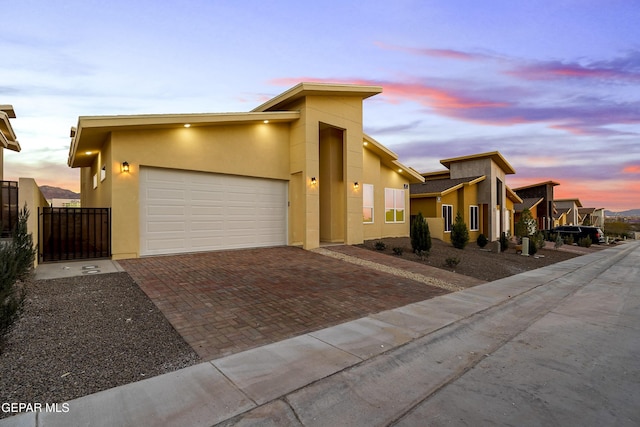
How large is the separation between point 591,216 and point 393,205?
211 ft

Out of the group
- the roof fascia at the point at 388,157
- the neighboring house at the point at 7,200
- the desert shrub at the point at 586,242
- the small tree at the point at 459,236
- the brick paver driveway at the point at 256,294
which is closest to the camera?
the brick paver driveway at the point at 256,294

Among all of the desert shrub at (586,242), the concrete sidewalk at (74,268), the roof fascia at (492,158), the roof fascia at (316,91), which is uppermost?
the roof fascia at (316,91)

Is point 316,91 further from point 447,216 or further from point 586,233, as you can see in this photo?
point 586,233

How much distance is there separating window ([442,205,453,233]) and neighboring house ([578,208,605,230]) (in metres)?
49.3

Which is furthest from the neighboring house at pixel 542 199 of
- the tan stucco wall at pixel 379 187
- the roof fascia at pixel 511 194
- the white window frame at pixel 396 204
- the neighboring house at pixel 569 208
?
the tan stucco wall at pixel 379 187

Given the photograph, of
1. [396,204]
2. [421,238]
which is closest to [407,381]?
[421,238]

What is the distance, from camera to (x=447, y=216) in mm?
22781

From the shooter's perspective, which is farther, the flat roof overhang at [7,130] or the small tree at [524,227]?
the small tree at [524,227]

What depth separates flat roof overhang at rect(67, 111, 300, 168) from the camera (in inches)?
367

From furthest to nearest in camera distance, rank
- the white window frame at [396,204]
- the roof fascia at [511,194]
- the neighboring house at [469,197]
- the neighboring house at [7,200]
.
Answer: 1. the roof fascia at [511,194]
2. the neighboring house at [469,197]
3. the white window frame at [396,204]
4. the neighboring house at [7,200]

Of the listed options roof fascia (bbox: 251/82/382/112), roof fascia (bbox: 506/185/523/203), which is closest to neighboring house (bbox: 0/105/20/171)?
roof fascia (bbox: 251/82/382/112)

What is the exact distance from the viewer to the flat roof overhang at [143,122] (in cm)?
933

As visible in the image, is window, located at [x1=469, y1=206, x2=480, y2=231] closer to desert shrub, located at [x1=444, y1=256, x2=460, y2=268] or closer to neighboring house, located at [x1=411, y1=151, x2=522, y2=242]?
neighboring house, located at [x1=411, y1=151, x2=522, y2=242]

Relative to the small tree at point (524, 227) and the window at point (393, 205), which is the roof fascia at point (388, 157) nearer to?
the window at point (393, 205)
